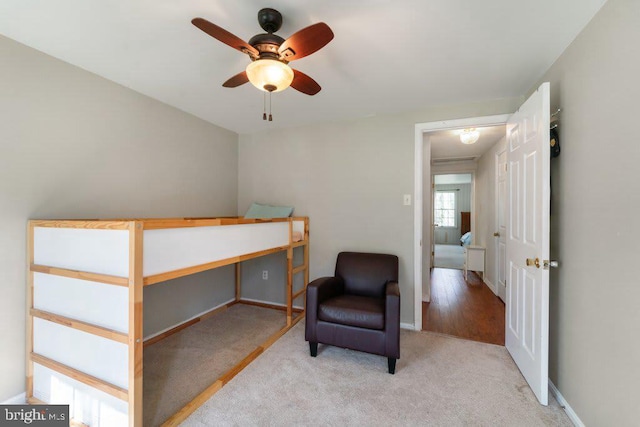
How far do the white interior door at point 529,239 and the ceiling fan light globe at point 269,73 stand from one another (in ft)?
5.20

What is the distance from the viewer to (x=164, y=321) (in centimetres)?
252

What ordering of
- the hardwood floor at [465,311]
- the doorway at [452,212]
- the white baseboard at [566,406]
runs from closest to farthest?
the white baseboard at [566,406], the hardwood floor at [465,311], the doorway at [452,212]

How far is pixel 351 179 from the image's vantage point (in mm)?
2928

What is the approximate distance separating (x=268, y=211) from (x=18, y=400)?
7.68 feet

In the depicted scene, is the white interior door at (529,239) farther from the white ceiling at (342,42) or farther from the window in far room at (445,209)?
the window in far room at (445,209)

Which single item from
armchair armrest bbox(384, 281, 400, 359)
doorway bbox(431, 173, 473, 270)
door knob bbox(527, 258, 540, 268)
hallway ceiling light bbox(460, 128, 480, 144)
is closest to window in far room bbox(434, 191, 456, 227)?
doorway bbox(431, 173, 473, 270)

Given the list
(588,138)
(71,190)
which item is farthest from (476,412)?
(71,190)

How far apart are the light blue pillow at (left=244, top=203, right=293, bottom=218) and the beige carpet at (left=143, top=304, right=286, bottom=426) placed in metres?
1.18

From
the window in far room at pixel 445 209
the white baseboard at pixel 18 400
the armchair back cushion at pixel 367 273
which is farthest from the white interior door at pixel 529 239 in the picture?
the window in far room at pixel 445 209

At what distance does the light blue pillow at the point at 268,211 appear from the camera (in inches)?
123

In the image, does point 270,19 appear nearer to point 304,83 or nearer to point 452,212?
point 304,83

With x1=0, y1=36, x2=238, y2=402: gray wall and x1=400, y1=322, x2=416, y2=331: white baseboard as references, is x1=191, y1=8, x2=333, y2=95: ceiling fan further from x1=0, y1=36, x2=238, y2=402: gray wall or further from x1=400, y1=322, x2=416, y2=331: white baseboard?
x1=400, y1=322, x2=416, y2=331: white baseboard

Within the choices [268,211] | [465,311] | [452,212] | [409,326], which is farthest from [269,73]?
[452,212]

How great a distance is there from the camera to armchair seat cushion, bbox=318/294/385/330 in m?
1.96
